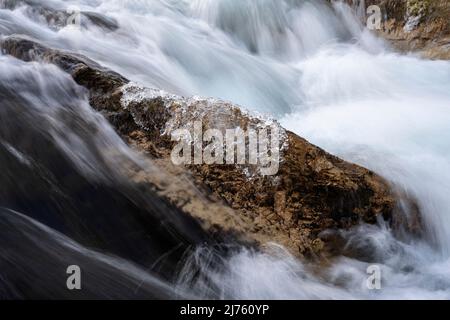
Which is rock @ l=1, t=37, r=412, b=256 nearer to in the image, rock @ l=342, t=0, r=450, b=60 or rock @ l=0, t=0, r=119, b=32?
rock @ l=0, t=0, r=119, b=32

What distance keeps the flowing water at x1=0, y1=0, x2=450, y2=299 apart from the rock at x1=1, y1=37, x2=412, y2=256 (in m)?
0.19

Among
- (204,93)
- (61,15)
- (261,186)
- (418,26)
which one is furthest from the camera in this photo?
(418,26)

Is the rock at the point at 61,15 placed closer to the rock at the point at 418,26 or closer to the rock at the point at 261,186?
the rock at the point at 261,186

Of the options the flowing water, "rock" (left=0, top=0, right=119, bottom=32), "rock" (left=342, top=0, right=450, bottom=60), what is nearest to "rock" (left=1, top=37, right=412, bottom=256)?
the flowing water

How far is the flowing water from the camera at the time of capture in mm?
4719

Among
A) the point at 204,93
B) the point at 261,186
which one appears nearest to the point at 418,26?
the point at 204,93

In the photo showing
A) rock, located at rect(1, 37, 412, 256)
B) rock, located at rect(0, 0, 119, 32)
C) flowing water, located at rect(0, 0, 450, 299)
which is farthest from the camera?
rock, located at rect(0, 0, 119, 32)

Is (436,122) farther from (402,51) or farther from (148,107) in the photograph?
(148,107)

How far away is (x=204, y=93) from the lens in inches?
335

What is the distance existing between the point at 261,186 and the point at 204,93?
3.80 meters

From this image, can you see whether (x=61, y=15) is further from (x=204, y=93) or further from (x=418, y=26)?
(x=418, y=26)

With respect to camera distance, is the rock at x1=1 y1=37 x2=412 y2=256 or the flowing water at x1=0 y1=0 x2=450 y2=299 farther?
the rock at x1=1 y1=37 x2=412 y2=256

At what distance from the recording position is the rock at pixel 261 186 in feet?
16.3
